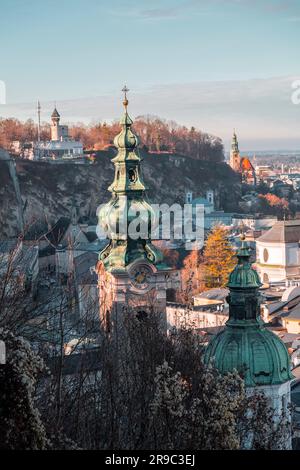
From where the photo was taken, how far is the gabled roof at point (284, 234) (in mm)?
61812

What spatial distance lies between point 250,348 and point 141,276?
5.82 meters

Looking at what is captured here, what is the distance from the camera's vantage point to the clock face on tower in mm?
25875

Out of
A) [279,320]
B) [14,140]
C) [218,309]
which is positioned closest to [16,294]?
[279,320]

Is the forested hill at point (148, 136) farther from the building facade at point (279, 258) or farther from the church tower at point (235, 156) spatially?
the building facade at point (279, 258)

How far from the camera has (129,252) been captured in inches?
1038

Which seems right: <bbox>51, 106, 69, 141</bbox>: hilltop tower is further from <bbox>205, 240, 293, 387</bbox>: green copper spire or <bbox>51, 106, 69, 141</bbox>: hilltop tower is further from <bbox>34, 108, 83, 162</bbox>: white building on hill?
<bbox>205, 240, 293, 387</bbox>: green copper spire

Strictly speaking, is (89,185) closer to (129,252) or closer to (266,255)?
(266,255)

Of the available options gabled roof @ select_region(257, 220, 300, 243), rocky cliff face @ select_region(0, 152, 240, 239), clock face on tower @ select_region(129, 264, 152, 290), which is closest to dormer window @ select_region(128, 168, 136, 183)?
clock face on tower @ select_region(129, 264, 152, 290)

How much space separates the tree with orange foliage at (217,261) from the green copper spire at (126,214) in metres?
33.9

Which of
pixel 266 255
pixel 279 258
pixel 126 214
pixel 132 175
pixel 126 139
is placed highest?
pixel 126 139

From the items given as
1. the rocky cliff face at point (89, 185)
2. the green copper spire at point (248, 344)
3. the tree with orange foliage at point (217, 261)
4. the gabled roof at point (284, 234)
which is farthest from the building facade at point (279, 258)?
the green copper spire at point (248, 344)

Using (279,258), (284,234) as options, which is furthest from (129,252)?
(284,234)

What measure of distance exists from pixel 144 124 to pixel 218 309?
81.6 m

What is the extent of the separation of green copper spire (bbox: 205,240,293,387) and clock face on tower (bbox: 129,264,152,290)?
15.5 ft
